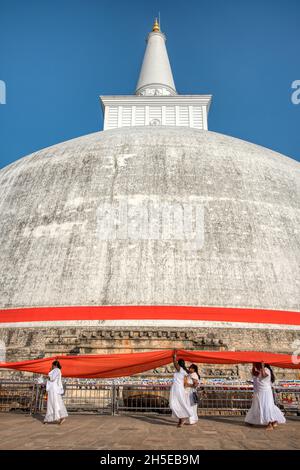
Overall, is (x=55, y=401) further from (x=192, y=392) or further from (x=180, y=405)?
(x=192, y=392)

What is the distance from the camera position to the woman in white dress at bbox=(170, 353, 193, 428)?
20.7 ft

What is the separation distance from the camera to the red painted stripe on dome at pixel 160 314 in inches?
488

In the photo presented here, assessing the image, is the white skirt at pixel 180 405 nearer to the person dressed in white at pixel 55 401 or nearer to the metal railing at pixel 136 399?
the person dressed in white at pixel 55 401

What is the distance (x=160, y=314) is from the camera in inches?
487

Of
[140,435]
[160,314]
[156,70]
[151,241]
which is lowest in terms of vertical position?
[140,435]

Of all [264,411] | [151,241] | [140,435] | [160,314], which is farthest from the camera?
[151,241]

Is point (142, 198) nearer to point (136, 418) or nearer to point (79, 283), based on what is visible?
point (79, 283)

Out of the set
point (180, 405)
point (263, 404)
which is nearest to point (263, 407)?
point (263, 404)

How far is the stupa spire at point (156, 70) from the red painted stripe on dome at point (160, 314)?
749 inches

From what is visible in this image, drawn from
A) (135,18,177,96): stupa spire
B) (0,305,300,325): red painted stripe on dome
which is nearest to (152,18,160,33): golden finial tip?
(135,18,177,96): stupa spire

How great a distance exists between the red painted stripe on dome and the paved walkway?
5.35 metres

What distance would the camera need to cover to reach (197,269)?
13359 millimetres

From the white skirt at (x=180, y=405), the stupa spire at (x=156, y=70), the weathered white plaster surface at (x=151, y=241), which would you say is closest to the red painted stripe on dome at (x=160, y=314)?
the weathered white plaster surface at (x=151, y=241)

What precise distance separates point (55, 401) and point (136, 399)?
2402 millimetres
